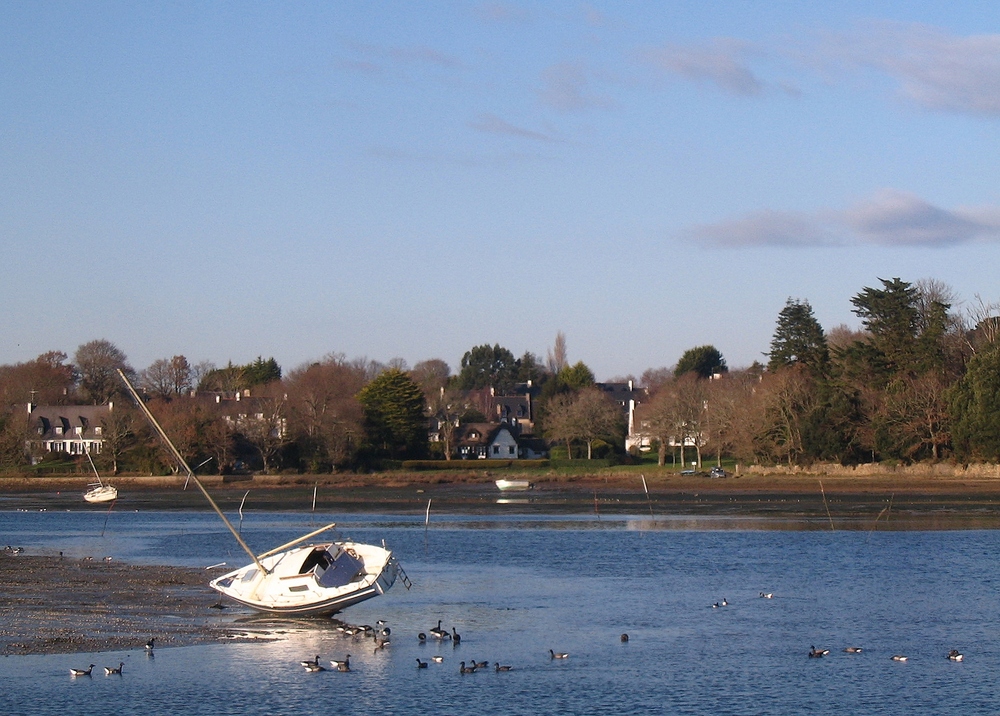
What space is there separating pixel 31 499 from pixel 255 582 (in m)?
64.8

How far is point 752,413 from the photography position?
9912 cm

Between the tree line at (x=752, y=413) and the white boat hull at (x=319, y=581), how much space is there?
218 ft

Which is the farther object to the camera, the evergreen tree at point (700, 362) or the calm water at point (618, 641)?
the evergreen tree at point (700, 362)

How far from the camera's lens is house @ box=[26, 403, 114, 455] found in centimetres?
13000

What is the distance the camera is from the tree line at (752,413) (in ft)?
298

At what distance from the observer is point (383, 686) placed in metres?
24.6

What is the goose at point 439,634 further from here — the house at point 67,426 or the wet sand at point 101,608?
the house at point 67,426

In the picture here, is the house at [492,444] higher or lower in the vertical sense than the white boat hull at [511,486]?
higher

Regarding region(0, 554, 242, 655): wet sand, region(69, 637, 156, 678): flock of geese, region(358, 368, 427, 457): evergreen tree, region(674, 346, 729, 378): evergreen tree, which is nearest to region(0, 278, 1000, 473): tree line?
region(358, 368, 427, 457): evergreen tree

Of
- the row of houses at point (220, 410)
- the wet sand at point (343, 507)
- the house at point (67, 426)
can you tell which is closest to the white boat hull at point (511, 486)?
the wet sand at point (343, 507)

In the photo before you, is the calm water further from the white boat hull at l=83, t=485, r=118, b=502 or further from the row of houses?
the row of houses

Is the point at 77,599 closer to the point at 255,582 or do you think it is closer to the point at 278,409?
the point at 255,582

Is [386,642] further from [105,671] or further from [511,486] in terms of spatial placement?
[511,486]

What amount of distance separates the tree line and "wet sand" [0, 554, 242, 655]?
61.8 metres
